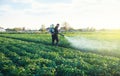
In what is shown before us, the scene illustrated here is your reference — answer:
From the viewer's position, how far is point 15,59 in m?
17.2

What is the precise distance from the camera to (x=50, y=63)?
1541cm

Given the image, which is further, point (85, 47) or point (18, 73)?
point (85, 47)

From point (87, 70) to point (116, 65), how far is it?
2.28m

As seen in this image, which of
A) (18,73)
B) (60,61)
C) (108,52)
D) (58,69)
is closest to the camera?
(18,73)

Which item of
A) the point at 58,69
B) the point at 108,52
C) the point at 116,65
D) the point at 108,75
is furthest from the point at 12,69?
the point at 108,52

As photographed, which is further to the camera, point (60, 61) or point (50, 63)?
point (60, 61)

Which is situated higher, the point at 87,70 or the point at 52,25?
the point at 52,25

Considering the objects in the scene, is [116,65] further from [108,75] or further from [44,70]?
[44,70]

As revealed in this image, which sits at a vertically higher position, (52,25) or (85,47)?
(52,25)

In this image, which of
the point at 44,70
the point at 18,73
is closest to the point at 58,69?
the point at 44,70

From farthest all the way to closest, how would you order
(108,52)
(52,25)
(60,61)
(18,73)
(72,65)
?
(52,25), (108,52), (60,61), (72,65), (18,73)

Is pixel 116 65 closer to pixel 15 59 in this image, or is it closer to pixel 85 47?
pixel 15 59

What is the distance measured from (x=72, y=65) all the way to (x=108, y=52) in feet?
35.9

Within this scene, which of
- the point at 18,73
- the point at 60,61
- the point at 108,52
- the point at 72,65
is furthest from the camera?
the point at 108,52
